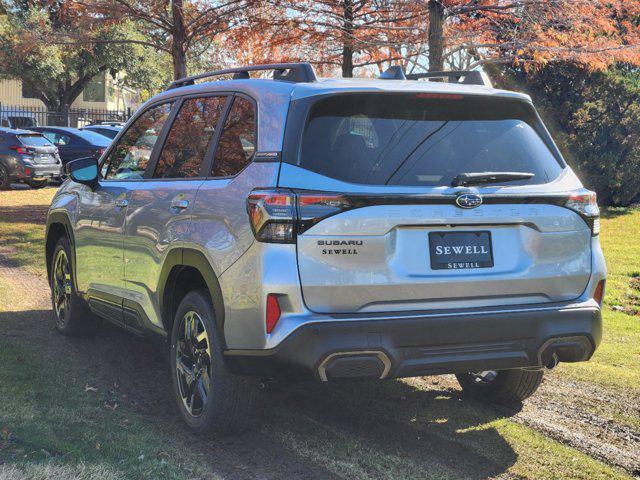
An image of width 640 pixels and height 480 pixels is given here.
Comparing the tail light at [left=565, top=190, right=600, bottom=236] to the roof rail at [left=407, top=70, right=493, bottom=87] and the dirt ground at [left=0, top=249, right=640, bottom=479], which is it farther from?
the dirt ground at [left=0, top=249, right=640, bottom=479]

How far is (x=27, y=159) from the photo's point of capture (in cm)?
2305

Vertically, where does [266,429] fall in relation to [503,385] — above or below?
below

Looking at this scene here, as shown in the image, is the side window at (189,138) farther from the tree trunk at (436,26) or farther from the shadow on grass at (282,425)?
the tree trunk at (436,26)

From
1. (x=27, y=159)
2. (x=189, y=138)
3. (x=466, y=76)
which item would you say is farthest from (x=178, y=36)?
(x=466, y=76)

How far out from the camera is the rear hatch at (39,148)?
23.3 meters

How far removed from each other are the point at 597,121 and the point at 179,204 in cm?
1560

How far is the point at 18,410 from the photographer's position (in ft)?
16.6

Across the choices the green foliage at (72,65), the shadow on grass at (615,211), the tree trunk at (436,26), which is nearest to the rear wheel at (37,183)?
the shadow on grass at (615,211)

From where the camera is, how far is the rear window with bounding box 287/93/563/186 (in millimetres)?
4289

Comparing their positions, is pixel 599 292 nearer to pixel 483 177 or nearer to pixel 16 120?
pixel 483 177

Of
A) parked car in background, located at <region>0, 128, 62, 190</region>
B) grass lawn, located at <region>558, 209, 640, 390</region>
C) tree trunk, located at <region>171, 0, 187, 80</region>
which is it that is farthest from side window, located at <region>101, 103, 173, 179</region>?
parked car in background, located at <region>0, 128, 62, 190</region>

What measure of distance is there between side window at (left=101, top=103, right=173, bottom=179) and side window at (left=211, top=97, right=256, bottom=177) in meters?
0.95

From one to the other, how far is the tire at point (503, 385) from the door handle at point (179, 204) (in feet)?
7.16

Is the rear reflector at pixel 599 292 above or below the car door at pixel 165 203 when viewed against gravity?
below
